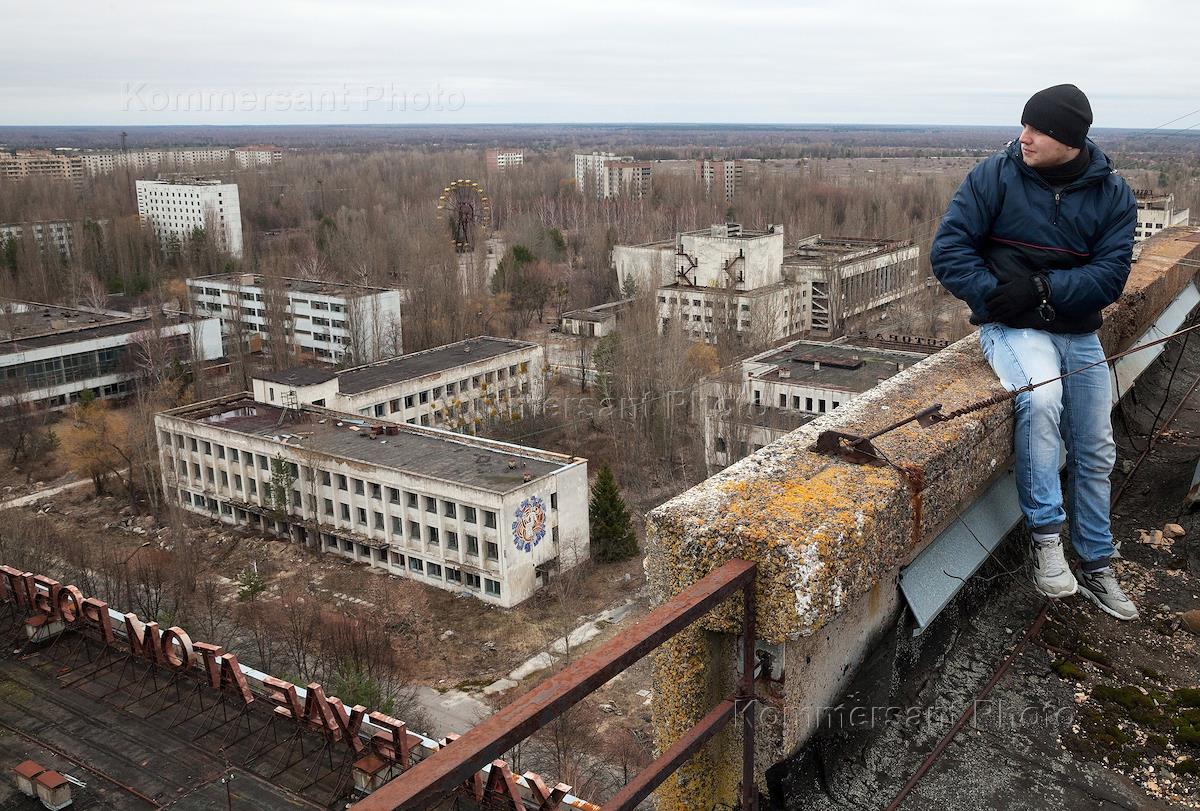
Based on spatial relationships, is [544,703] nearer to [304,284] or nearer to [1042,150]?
[1042,150]

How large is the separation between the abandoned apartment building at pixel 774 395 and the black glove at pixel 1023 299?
642 inches

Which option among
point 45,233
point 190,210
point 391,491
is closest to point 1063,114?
point 391,491

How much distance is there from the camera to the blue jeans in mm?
2564

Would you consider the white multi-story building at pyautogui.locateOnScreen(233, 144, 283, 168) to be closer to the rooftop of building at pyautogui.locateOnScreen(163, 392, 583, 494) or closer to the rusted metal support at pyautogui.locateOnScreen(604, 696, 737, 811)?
the rooftop of building at pyautogui.locateOnScreen(163, 392, 583, 494)

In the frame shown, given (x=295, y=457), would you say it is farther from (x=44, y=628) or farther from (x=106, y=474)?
(x=44, y=628)

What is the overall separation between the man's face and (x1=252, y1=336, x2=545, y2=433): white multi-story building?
2019 centimetres

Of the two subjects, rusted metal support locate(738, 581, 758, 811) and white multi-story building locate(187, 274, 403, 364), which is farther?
white multi-story building locate(187, 274, 403, 364)

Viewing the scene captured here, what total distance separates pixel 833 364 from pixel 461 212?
97.8ft

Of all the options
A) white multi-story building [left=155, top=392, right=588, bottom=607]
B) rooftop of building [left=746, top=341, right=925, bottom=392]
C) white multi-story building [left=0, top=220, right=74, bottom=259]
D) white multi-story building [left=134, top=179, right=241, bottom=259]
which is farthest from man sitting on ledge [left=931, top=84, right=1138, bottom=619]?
white multi-story building [left=134, top=179, right=241, bottom=259]

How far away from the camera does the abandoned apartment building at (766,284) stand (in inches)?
1223

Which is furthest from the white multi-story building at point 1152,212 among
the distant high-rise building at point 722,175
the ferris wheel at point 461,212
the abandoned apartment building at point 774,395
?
the distant high-rise building at point 722,175

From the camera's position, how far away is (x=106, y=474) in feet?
73.7

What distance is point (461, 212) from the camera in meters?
47.3

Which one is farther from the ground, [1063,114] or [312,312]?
[1063,114]
